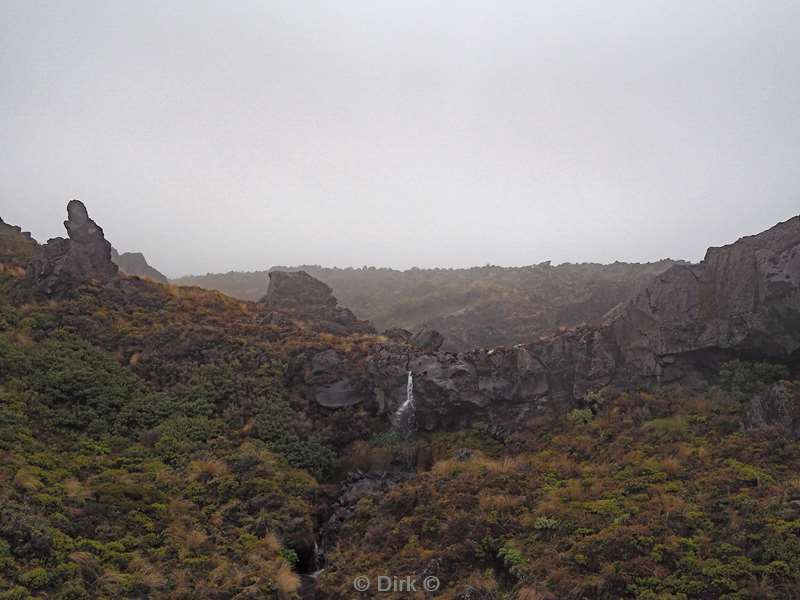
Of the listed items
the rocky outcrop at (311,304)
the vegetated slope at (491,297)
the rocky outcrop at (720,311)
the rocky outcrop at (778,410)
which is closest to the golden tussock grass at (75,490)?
the rocky outcrop at (311,304)

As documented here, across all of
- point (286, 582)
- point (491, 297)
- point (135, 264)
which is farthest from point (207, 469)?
point (135, 264)

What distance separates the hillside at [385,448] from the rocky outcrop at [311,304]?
4267 mm

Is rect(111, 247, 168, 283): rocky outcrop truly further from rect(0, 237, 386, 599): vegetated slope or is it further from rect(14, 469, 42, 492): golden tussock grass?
rect(14, 469, 42, 492): golden tussock grass

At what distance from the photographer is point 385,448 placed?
23312 millimetres

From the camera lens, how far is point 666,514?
46.9 feet

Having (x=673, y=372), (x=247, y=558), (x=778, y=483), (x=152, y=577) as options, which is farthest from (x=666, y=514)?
(x=152, y=577)

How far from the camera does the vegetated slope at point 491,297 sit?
163ft

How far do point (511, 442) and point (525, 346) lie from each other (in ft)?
17.6

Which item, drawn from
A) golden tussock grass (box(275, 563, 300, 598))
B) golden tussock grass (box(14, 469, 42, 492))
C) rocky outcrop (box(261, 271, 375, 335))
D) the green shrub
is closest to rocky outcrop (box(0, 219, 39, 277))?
rocky outcrop (box(261, 271, 375, 335))

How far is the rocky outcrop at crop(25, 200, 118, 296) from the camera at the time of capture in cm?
2836

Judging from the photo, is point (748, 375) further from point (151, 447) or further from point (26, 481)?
point (26, 481)

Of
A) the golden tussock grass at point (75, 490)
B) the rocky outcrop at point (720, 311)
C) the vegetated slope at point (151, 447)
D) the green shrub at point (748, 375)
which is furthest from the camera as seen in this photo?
the rocky outcrop at point (720, 311)

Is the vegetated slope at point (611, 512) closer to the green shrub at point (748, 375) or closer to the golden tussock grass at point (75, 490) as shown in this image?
the green shrub at point (748, 375)

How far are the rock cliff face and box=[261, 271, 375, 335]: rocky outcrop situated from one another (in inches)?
328
